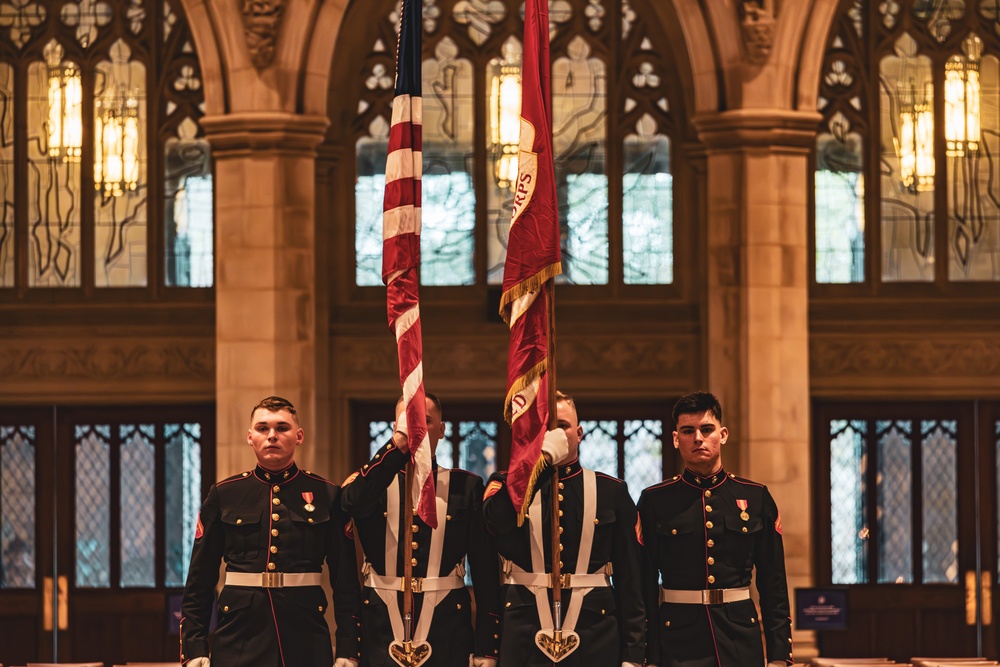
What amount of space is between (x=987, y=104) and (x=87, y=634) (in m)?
7.27

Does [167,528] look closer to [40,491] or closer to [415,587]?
[40,491]

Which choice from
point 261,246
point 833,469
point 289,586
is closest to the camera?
point 289,586

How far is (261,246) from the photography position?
376 inches

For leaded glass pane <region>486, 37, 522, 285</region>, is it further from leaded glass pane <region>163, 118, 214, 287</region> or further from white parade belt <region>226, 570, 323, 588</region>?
white parade belt <region>226, 570, 323, 588</region>

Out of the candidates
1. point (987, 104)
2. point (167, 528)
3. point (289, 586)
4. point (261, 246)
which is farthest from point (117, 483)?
point (987, 104)

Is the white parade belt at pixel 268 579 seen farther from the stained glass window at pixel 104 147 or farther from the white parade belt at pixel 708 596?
the stained glass window at pixel 104 147

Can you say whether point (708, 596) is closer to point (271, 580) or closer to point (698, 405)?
point (698, 405)

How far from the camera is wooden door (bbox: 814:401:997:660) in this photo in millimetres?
10414

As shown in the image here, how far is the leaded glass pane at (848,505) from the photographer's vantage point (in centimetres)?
1051

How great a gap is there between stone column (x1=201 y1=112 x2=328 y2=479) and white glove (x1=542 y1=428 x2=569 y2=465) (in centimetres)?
459

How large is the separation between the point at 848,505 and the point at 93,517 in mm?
5241

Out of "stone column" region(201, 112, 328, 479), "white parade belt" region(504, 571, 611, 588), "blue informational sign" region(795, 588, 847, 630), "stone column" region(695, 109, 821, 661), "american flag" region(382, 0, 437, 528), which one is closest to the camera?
"white parade belt" region(504, 571, 611, 588)

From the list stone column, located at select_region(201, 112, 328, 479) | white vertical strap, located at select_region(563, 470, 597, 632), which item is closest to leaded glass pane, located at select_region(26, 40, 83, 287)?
stone column, located at select_region(201, 112, 328, 479)

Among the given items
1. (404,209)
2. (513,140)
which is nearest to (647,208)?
(513,140)
